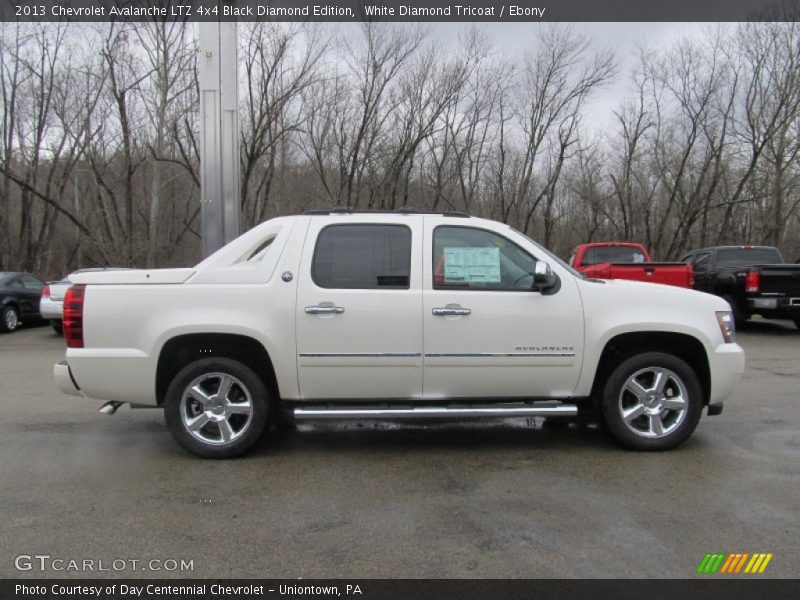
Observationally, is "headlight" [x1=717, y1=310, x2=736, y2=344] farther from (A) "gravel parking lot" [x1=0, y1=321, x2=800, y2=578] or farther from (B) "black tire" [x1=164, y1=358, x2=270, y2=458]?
(B) "black tire" [x1=164, y1=358, x2=270, y2=458]

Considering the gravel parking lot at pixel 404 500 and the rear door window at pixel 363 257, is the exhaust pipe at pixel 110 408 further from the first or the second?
the rear door window at pixel 363 257

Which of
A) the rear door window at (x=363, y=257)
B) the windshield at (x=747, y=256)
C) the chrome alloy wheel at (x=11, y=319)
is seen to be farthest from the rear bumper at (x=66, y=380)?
the windshield at (x=747, y=256)

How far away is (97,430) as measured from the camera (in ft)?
18.3

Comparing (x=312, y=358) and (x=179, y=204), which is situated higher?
(x=179, y=204)

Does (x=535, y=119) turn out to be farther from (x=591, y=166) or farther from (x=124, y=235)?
(x=124, y=235)

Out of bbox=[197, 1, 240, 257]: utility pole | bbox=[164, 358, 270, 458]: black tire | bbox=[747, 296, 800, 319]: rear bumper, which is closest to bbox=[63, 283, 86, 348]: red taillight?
bbox=[164, 358, 270, 458]: black tire

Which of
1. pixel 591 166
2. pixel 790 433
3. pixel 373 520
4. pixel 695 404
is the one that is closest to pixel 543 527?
pixel 373 520

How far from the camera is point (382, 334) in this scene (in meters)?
4.51

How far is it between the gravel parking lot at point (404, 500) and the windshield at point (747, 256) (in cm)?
966

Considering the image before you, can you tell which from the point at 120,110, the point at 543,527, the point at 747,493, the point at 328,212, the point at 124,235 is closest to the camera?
the point at 543,527

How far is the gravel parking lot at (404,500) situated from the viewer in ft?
10.3

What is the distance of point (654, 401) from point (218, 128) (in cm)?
835

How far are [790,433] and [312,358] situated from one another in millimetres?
4362

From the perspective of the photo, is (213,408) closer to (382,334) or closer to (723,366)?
(382,334)
